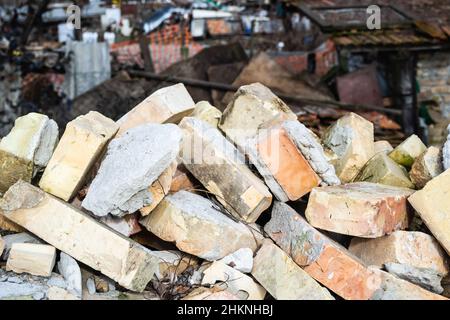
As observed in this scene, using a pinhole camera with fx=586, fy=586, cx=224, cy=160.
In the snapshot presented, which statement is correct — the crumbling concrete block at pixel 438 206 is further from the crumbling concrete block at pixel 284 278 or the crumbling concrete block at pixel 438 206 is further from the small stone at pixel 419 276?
the crumbling concrete block at pixel 284 278

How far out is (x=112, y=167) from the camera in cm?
297

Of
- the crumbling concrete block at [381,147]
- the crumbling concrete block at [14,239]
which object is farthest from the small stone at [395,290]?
the crumbling concrete block at [14,239]

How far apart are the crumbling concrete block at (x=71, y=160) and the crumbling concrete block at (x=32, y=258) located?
0.33 metres

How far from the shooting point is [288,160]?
10.2 feet

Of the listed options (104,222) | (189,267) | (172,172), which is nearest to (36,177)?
(104,222)

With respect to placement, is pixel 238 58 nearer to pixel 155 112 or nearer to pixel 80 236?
pixel 155 112

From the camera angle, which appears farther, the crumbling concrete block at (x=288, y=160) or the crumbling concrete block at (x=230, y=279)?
the crumbling concrete block at (x=288, y=160)

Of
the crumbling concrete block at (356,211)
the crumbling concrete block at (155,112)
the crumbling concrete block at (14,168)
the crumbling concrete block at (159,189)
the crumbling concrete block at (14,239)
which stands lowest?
the crumbling concrete block at (14,239)

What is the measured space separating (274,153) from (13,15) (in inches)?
284

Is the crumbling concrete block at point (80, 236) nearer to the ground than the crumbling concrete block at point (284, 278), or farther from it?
farther from it

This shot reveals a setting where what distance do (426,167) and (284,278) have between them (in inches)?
43.5

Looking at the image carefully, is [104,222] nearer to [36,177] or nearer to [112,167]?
[112,167]

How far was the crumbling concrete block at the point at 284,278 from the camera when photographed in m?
2.79
